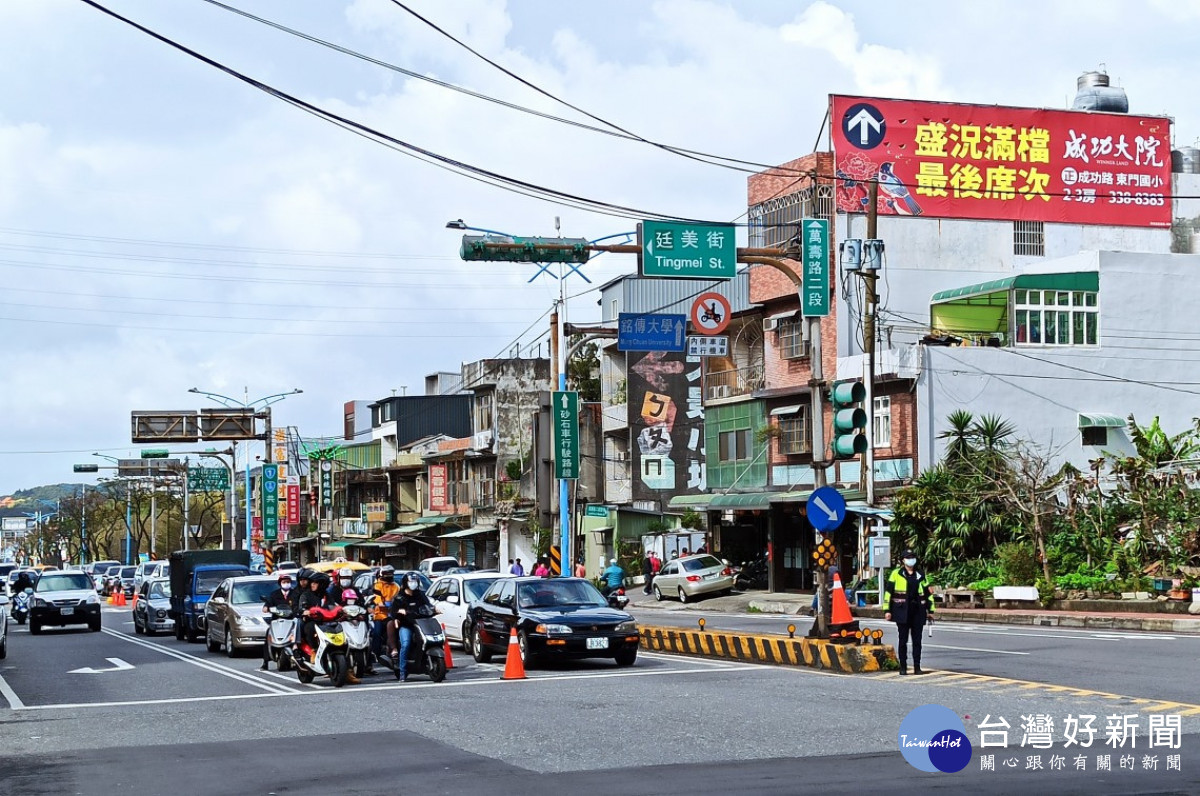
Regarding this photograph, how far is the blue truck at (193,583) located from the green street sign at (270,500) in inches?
1121

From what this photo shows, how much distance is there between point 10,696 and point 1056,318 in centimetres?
3281

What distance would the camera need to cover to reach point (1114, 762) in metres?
11.6

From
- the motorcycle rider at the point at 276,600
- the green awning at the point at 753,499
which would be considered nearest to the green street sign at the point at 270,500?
the green awning at the point at 753,499

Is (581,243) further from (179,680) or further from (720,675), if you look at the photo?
(179,680)

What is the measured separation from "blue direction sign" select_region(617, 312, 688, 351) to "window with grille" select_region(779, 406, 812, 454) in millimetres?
11485

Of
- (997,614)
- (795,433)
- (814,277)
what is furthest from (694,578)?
(814,277)

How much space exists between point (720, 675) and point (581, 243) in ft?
22.9

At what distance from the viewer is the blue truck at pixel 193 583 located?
34719 mm

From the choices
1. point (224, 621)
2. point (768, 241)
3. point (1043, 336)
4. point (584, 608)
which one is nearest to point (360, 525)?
point (768, 241)

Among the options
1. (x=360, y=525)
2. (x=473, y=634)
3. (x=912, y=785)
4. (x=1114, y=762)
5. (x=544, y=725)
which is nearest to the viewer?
(x=912, y=785)

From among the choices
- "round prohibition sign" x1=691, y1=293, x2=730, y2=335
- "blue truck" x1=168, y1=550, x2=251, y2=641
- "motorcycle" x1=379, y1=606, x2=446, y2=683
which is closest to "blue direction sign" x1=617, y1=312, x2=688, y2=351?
"round prohibition sign" x1=691, y1=293, x2=730, y2=335

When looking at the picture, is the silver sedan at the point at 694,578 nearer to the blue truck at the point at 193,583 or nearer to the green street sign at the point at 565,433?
the green street sign at the point at 565,433

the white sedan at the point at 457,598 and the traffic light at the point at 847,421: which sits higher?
the traffic light at the point at 847,421

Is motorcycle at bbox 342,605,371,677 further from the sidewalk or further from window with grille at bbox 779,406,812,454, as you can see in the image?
window with grille at bbox 779,406,812,454
